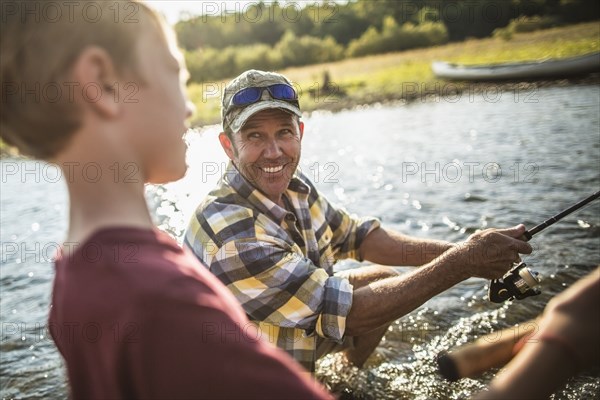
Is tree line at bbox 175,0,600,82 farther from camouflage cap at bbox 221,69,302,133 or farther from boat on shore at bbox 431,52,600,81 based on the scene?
camouflage cap at bbox 221,69,302,133

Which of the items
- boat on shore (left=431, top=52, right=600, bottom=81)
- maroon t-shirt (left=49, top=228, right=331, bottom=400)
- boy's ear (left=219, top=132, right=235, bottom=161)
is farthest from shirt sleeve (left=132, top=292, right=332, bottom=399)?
boat on shore (left=431, top=52, right=600, bottom=81)

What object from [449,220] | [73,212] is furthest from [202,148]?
[73,212]

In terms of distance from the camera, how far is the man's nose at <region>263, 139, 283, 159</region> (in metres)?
3.63

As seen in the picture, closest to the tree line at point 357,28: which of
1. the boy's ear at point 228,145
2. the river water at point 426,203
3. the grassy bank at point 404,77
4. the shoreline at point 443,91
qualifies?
the grassy bank at point 404,77

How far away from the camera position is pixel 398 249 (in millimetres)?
4180

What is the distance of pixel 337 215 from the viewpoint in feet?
13.8

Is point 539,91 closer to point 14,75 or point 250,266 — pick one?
point 250,266

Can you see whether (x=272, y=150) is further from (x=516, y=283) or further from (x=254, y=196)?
(x=516, y=283)

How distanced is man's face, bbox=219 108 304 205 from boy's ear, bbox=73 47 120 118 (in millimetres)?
2498

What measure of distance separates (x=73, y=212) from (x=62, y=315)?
0.74 ft

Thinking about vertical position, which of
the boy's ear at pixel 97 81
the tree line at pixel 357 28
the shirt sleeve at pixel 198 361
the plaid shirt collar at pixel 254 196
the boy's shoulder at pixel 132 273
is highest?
the tree line at pixel 357 28

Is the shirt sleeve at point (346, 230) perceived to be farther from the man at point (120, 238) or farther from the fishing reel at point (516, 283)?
the man at point (120, 238)

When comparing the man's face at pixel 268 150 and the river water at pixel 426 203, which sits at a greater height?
the man's face at pixel 268 150

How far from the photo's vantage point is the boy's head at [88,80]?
1.03 m
